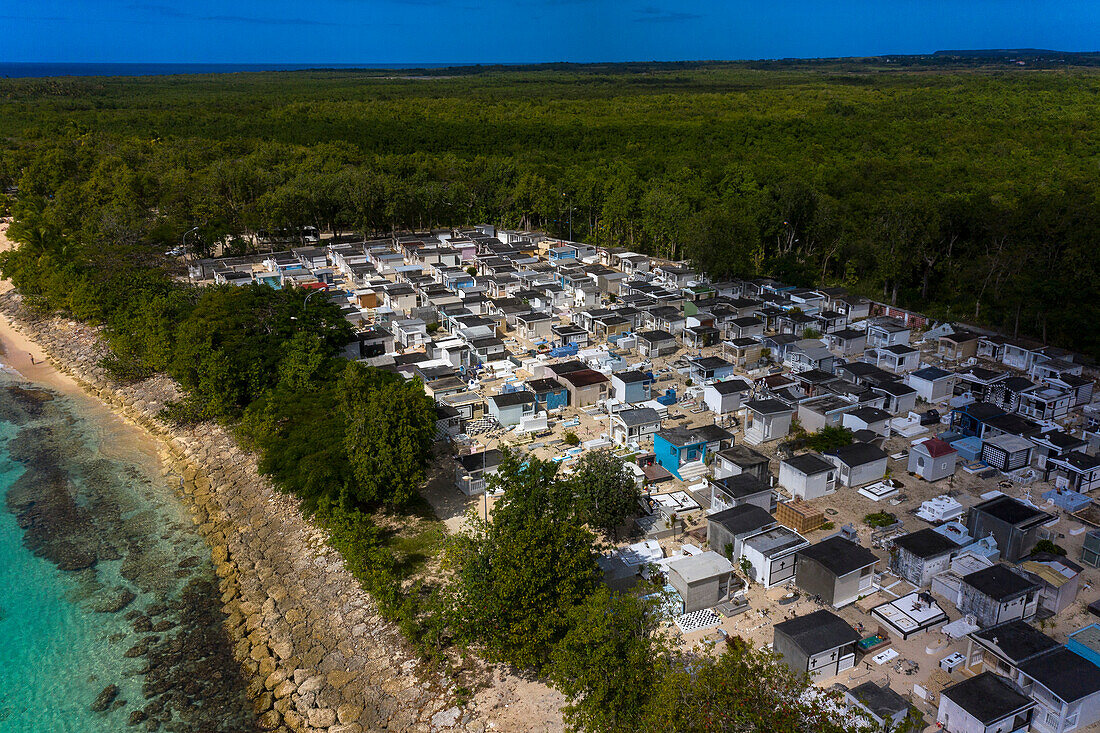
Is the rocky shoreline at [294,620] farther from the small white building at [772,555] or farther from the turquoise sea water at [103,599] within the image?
the small white building at [772,555]

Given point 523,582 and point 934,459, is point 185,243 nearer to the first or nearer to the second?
point 523,582

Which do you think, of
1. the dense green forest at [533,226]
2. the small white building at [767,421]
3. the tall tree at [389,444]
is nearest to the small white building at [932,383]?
the small white building at [767,421]

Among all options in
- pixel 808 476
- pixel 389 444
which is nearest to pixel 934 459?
pixel 808 476

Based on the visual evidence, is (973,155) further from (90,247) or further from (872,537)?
(90,247)

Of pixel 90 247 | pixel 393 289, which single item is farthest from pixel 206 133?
pixel 393 289

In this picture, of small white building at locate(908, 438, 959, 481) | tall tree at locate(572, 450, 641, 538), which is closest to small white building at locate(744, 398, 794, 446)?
small white building at locate(908, 438, 959, 481)
